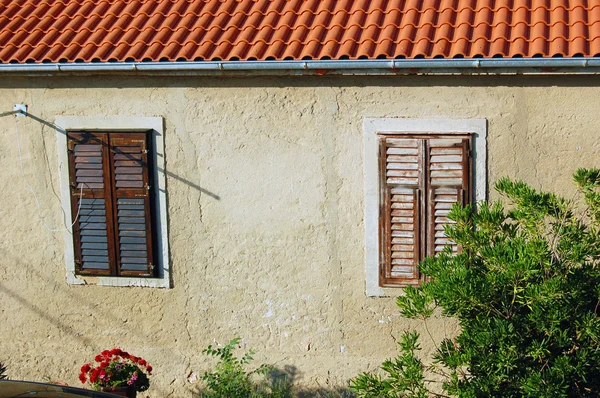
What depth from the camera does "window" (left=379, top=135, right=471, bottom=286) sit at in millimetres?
6980

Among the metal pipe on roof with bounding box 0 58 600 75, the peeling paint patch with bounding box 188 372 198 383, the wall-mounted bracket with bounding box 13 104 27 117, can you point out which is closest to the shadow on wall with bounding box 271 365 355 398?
the peeling paint patch with bounding box 188 372 198 383

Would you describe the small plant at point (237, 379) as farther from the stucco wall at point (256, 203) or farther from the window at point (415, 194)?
the window at point (415, 194)

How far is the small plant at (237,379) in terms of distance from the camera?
7.19 metres

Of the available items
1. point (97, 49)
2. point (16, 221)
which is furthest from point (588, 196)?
point (16, 221)

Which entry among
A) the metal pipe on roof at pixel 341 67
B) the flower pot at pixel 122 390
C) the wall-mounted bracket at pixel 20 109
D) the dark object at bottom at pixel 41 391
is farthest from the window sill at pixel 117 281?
the dark object at bottom at pixel 41 391

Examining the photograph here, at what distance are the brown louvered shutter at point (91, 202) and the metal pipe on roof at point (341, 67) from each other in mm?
610

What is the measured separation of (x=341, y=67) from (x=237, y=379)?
2.61m

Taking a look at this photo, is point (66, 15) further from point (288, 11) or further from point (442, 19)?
point (442, 19)

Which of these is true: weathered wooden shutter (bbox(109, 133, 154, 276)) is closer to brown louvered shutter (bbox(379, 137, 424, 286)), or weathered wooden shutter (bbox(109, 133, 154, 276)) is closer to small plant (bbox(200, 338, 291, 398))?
small plant (bbox(200, 338, 291, 398))

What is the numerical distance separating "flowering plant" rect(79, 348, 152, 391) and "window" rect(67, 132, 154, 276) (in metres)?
0.73

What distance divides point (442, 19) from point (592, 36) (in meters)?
1.21

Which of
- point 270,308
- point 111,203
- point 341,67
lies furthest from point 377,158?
point 111,203

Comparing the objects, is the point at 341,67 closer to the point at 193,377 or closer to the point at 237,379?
the point at 237,379

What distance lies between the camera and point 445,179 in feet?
23.0
